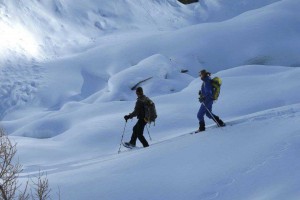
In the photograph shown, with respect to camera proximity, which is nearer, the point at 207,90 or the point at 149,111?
the point at 207,90

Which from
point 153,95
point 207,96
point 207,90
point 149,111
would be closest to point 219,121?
point 207,96

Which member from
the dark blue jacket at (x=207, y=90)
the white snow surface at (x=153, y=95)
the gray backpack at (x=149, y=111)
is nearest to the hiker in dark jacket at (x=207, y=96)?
the dark blue jacket at (x=207, y=90)

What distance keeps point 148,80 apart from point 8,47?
12631 mm

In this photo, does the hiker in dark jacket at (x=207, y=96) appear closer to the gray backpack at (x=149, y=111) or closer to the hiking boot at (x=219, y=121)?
the hiking boot at (x=219, y=121)

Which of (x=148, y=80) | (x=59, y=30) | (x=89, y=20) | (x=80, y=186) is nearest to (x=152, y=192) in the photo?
(x=80, y=186)

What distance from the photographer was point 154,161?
873 cm

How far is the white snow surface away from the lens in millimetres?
7637

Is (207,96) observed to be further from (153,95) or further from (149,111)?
(153,95)

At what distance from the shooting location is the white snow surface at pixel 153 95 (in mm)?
7637

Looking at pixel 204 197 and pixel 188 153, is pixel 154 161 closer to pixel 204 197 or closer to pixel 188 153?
pixel 188 153

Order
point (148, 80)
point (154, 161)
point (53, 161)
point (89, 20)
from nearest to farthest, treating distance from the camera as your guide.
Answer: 1. point (154, 161)
2. point (53, 161)
3. point (148, 80)
4. point (89, 20)

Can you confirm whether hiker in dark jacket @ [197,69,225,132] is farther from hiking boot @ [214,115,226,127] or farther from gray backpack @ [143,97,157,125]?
gray backpack @ [143,97,157,125]

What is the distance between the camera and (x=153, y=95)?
2394 centimetres

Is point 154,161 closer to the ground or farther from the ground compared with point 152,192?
farther from the ground
